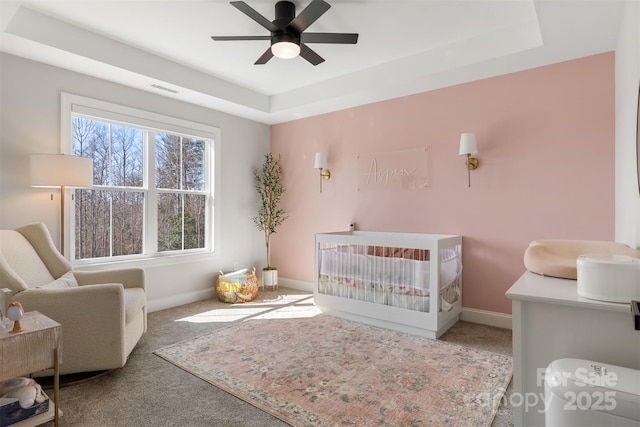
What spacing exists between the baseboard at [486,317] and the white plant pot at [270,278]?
95.1 inches

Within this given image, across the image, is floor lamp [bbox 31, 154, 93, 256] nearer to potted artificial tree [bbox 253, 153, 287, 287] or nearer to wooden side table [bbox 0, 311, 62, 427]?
wooden side table [bbox 0, 311, 62, 427]

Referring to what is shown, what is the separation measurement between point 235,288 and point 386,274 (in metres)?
1.90

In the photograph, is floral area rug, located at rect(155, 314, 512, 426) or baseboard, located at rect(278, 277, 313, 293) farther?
baseboard, located at rect(278, 277, 313, 293)

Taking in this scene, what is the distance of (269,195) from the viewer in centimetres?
485

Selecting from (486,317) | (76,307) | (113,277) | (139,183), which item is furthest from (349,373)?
(139,183)

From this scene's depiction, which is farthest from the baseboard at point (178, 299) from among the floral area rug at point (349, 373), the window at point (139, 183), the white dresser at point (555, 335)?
the white dresser at point (555, 335)

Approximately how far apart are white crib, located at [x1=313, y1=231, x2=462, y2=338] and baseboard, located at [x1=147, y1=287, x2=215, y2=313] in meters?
1.51

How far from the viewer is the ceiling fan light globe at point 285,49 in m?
2.36

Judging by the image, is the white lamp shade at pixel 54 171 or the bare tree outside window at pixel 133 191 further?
the bare tree outside window at pixel 133 191

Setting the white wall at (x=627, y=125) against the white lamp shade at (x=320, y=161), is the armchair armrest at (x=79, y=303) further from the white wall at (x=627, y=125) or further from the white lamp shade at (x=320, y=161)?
the white wall at (x=627, y=125)

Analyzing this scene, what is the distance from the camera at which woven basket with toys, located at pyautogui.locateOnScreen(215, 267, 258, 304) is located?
157 inches

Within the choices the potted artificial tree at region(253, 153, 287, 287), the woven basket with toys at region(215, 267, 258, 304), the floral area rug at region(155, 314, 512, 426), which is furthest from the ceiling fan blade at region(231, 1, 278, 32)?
the woven basket with toys at region(215, 267, 258, 304)

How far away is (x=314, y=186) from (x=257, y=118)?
1259 millimetres

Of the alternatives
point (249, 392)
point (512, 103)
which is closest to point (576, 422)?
point (249, 392)
